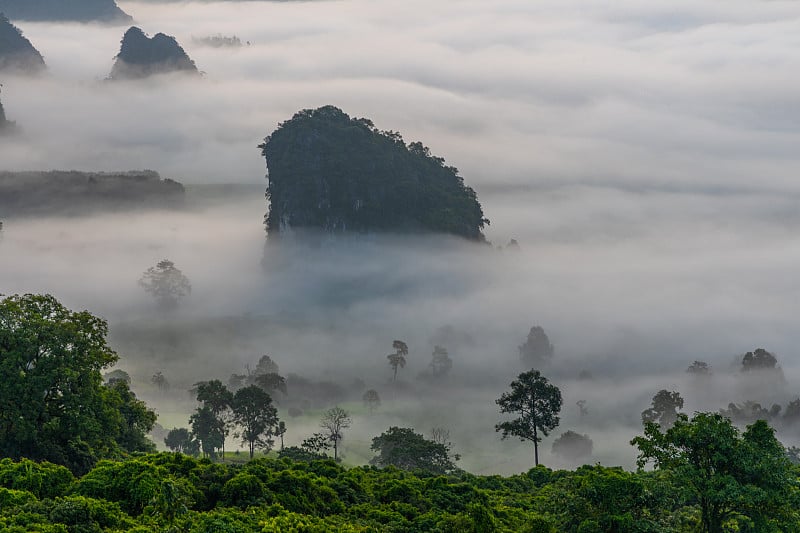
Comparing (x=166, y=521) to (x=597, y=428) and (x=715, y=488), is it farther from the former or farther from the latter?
(x=597, y=428)

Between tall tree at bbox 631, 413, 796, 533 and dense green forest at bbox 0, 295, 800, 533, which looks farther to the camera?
tall tree at bbox 631, 413, 796, 533

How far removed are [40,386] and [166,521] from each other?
24229 millimetres

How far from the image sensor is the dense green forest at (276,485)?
4281 centimetres

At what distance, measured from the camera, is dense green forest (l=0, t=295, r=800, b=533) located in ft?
140

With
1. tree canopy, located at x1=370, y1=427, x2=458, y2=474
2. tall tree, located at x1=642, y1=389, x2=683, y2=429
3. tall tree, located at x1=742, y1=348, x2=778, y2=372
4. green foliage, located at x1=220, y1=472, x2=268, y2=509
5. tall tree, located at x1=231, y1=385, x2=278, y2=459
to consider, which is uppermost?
Answer: tall tree, located at x1=742, y1=348, x2=778, y2=372

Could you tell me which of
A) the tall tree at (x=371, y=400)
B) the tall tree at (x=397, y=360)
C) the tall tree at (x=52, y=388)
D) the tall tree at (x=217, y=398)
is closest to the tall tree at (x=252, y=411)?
the tall tree at (x=217, y=398)

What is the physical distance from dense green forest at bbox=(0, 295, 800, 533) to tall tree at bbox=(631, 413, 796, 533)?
7cm

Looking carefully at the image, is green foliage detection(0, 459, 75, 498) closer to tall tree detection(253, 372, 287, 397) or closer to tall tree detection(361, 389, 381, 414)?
tall tree detection(253, 372, 287, 397)

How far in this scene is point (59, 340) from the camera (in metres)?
63.5

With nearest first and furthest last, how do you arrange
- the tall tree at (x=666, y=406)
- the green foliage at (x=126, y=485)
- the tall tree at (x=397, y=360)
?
the green foliage at (x=126, y=485), the tall tree at (x=666, y=406), the tall tree at (x=397, y=360)

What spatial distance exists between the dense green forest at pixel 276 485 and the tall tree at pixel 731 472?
0.07 m

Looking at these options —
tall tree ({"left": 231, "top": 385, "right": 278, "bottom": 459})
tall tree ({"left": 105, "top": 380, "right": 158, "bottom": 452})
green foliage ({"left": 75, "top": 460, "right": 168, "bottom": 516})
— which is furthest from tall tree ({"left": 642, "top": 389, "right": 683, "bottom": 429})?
green foliage ({"left": 75, "top": 460, "right": 168, "bottom": 516})

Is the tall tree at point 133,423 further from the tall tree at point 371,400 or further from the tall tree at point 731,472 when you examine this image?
the tall tree at point 371,400

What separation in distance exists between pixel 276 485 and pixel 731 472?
2309 cm
